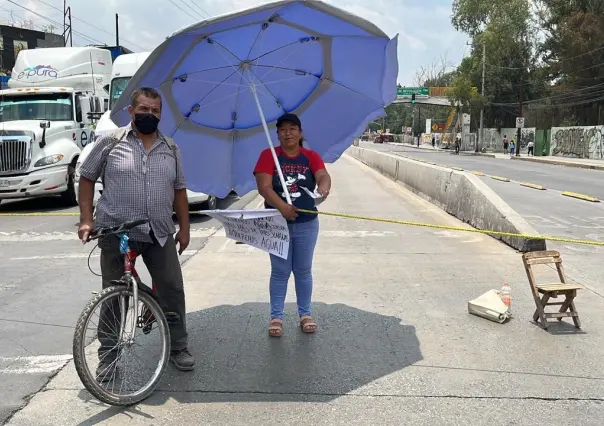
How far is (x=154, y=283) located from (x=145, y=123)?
110 centimetres

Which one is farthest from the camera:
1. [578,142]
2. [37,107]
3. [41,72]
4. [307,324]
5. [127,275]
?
[578,142]

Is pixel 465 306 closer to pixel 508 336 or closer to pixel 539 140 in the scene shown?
pixel 508 336

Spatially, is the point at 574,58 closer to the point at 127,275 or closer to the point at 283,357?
the point at 283,357

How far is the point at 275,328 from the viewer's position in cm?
465

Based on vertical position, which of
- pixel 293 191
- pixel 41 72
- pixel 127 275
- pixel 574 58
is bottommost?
pixel 127 275

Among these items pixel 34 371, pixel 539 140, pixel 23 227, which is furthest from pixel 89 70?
pixel 539 140

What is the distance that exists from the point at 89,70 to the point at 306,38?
13.6 metres

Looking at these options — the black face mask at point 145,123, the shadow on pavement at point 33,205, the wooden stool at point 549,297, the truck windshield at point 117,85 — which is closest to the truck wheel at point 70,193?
the shadow on pavement at point 33,205

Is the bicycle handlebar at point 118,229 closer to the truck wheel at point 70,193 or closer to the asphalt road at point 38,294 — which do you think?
the asphalt road at point 38,294

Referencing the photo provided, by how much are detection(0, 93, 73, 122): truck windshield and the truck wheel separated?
54.5 inches

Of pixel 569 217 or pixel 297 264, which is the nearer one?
pixel 297 264

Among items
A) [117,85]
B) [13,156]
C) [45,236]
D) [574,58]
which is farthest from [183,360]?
[574,58]

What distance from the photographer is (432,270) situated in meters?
6.88

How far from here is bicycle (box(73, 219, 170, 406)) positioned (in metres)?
3.45
